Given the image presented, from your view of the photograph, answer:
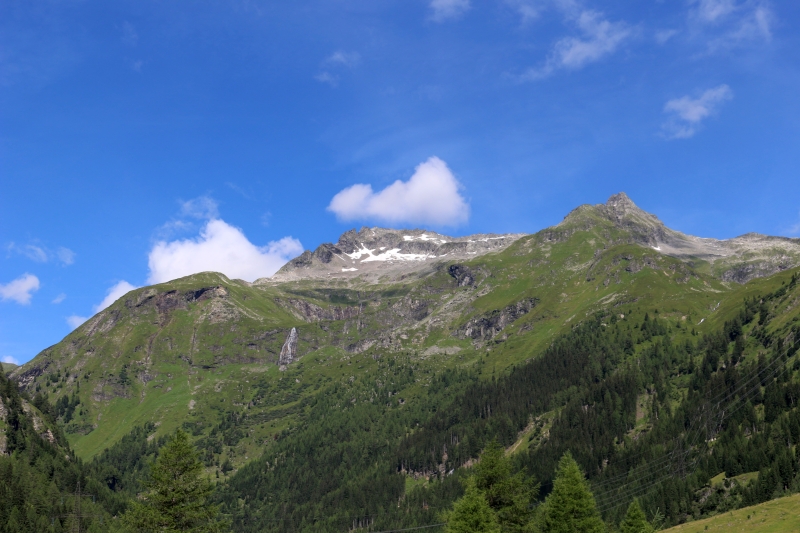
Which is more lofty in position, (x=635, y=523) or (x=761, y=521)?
(x=635, y=523)

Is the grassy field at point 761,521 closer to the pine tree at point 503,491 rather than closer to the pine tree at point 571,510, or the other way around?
the pine tree at point 571,510

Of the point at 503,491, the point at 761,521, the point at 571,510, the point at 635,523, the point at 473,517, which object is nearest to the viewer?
the point at 473,517

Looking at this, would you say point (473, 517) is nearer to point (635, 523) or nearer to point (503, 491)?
point (503, 491)

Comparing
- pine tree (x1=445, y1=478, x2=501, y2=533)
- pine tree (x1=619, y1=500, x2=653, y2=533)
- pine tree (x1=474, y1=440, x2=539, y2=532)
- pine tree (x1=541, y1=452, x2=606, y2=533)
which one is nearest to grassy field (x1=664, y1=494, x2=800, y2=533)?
pine tree (x1=619, y1=500, x2=653, y2=533)

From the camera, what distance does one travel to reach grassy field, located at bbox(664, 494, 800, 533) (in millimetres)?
72875

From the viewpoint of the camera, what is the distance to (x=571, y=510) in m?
55.7

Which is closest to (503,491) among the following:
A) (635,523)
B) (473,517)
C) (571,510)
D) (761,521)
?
(473,517)

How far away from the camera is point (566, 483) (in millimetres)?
56906

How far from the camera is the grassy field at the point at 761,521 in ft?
239

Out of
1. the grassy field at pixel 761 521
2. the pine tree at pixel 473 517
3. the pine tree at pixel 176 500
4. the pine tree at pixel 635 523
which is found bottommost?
the grassy field at pixel 761 521

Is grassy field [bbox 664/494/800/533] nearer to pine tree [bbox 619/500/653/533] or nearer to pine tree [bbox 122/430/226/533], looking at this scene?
pine tree [bbox 619/500/653/533]

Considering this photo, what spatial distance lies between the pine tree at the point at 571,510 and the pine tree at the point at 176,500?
101 ft

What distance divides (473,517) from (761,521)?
52.6 meters

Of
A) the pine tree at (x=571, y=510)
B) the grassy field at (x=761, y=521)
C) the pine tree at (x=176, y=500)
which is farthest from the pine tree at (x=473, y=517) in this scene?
the grassy field at (x=761, y=521)
